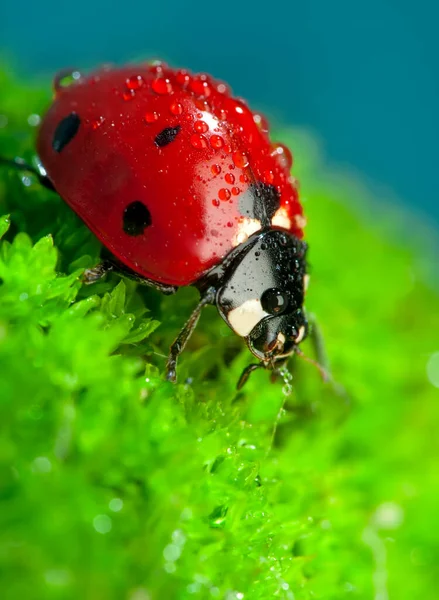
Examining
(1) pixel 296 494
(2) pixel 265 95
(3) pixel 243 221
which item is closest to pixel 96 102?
(3) pixel 243 221

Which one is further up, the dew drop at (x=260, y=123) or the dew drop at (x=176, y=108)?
the dew drop at (x=260, y=123)

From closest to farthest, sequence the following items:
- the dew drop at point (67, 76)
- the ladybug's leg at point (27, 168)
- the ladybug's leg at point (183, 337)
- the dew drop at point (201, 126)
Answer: the ladybug's leg at point (183, 337), the dew drop at point (201, 126), the ladybug's leg at point (27, 168), the dew drop at point (67, 76)

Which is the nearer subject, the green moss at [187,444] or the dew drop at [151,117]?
the green moss at [187,444]

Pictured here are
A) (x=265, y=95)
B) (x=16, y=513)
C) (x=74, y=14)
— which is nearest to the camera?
(x=16, y=513)

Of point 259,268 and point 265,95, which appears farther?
point 265,95

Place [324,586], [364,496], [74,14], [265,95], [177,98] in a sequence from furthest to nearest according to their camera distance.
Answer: [74,14] → [265,95] → [364,496] → [177,98] → [324,586]

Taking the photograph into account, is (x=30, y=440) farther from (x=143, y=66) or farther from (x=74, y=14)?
(x=74, y=14)

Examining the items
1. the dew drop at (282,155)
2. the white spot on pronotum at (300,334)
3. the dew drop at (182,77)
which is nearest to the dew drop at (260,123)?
the dew drop at (282,155)

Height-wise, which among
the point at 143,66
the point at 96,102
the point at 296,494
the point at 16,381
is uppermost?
the point at 143,66

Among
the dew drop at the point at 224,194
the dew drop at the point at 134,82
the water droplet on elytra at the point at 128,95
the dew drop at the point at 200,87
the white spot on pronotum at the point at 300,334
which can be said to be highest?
the dew drop at the point at 200,87

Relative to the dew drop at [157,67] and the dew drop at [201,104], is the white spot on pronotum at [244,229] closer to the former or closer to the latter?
the dew drop at [201,104]
